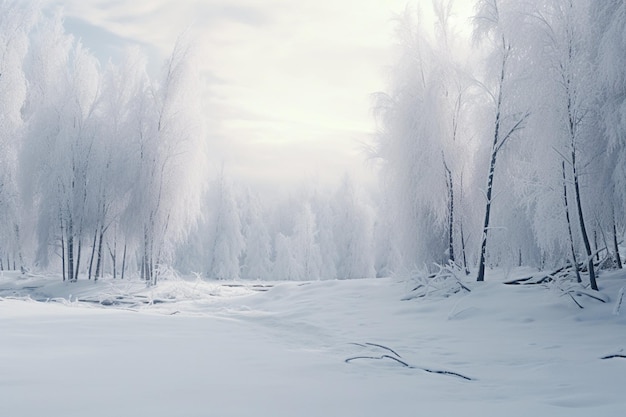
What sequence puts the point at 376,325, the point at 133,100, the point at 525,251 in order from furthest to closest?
the point at 133,100 → the point at 525,251 → the point at 376,325

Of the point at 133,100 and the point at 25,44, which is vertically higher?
the point at 25,44

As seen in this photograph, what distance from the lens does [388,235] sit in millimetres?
15672

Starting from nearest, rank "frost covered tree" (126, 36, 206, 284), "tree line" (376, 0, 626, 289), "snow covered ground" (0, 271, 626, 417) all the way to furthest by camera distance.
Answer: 1. "snow covered ground" (0, 271, 626, 417)
2. "tree line" (376, 0, 626, 289)
3. "frost covered tree" (126, 36, 206, 284)

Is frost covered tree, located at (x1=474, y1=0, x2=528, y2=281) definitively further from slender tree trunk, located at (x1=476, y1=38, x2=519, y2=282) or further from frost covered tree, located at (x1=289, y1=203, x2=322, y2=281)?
frost covered tree, located at (x1=289, y1=203, x2=322, y2=281)

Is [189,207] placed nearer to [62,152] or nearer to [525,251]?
[62,152]

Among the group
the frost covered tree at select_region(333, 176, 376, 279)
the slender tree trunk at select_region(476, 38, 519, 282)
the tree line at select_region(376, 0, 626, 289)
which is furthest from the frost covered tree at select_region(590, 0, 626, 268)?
the frost covered tree at select_region(333, 176, 376, 279)

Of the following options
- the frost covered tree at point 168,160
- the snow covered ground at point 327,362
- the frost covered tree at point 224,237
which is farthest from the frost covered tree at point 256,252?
the snow covered ground at point 327,362

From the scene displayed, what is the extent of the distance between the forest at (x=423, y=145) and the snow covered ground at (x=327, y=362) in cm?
234

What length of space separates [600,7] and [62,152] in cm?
1763

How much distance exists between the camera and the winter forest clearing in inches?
135

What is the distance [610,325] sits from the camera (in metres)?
7.03

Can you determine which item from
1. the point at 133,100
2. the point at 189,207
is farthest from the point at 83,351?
the point at 133,100

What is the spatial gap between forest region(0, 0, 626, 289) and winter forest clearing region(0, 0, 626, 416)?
0.20ft

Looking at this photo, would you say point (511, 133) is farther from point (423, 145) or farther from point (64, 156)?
point (64, 156)
